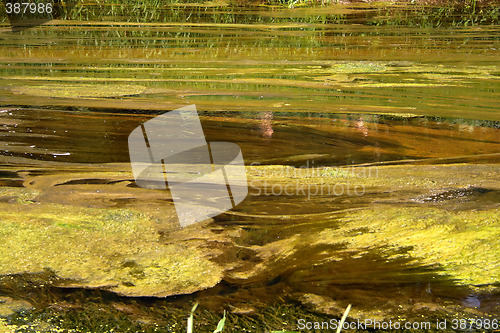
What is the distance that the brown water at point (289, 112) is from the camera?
1557mm

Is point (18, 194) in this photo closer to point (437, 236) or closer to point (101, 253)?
point (101, 253)

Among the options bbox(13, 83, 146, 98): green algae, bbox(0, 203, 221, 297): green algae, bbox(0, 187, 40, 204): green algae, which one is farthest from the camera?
bbox(13, 83, 146, 98): green algae

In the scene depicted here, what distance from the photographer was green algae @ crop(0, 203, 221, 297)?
1.51 meters

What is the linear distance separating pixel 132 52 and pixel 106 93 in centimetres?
121

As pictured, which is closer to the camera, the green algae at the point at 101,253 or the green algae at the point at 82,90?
the green algae at the point at 101,253

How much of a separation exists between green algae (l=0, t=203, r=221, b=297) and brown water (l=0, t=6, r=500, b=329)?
0.30 feet

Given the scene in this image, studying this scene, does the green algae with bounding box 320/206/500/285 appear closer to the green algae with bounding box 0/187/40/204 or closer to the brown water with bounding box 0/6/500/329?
the brown water with bounding box 0/6/500/329

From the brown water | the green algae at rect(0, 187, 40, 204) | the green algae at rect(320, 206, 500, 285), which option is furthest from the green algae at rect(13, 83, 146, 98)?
the green algae at rect(320, 206, 500, 285)

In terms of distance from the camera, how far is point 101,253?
5.39 feet

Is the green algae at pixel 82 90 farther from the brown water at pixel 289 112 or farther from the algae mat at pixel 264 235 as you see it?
the algae mat at pixel 264 235

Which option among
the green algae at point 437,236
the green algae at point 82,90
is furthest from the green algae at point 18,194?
the green algae at point 82,90

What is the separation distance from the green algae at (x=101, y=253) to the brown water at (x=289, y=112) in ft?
0.30

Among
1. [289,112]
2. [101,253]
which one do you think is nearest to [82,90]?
[289,112]

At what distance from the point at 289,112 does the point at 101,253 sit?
1.70 m
